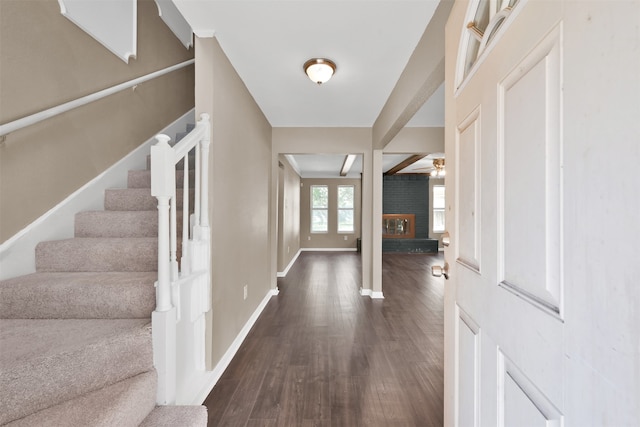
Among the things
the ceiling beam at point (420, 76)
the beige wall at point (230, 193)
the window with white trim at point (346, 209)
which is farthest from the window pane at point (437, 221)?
the beige wall at point (230, 193)

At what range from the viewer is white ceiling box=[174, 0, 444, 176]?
1.56 m

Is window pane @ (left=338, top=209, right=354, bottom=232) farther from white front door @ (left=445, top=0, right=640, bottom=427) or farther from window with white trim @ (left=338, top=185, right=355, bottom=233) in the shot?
white front door @ (left=445, top=0, right=640, bottom=427)

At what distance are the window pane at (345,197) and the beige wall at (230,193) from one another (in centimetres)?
568

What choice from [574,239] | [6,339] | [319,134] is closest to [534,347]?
[574,239]

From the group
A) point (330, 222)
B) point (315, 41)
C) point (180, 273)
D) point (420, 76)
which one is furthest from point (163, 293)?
point (330, 222)

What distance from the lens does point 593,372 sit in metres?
0.44

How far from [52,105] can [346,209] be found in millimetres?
7476

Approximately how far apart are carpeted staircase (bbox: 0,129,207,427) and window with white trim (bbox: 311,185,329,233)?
6.99 metres

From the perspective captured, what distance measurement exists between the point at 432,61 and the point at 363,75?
827 millimetres

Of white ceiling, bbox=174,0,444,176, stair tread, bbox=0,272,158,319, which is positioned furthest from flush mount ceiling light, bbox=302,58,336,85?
stair tread, bbox=0,272,158,319

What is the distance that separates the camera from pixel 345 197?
860cm

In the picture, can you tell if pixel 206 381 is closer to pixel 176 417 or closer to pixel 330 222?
pixel 176 417

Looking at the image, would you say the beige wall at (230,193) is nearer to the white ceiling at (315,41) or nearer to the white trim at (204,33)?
the white trim at (204,33)

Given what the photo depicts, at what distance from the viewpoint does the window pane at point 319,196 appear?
854cm
